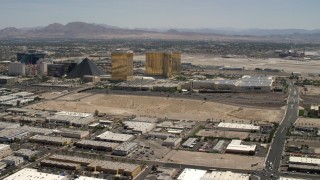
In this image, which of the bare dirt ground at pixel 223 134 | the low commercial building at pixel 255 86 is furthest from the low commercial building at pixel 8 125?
the low commercial building at pixel 255 86

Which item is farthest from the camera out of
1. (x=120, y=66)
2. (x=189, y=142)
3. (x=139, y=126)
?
(x=120, y=66)

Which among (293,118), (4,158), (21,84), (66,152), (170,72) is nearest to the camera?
(4,158)

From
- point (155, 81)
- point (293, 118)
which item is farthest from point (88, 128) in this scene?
point (155, 81)

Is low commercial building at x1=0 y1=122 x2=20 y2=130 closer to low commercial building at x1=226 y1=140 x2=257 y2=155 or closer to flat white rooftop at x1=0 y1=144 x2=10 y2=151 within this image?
flat white rooftop at x1=0 y1=144 x2=10 y2=151

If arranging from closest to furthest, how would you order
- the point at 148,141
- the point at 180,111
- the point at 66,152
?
the point at 66,152 → the point at 148,141 → the point at 180,111

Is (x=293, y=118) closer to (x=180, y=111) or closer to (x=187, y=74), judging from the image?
(x=180, y=111)

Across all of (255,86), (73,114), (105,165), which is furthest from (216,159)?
(255,86)

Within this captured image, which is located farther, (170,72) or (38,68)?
(38,68)

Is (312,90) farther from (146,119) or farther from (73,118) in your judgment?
(73,118)
